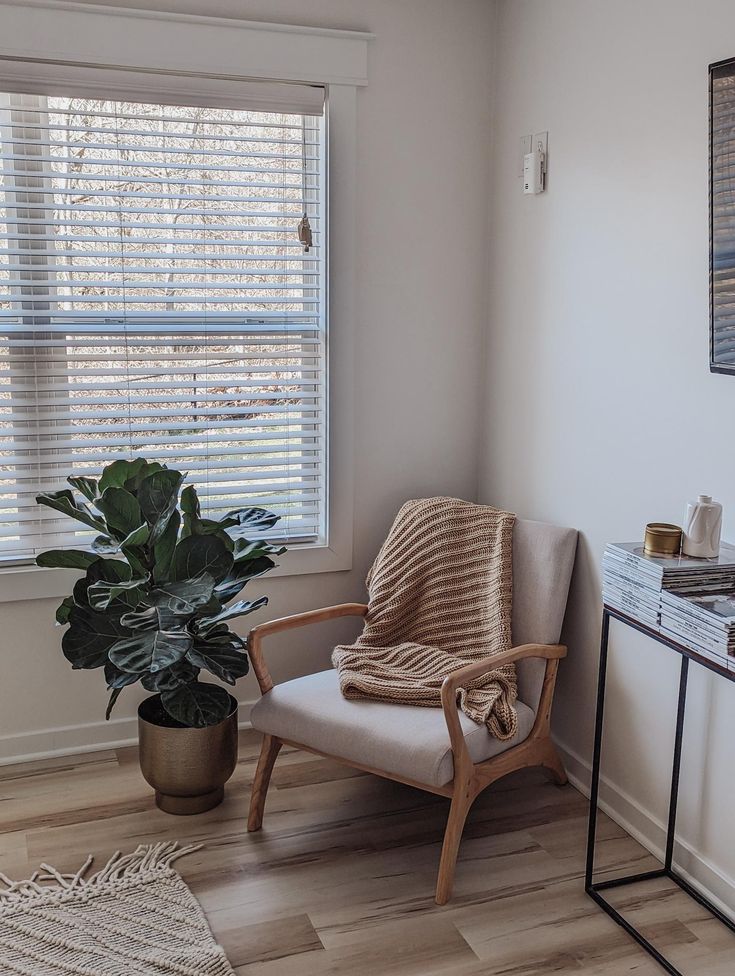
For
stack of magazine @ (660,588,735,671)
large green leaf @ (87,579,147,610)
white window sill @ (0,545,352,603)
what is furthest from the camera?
white window sill @ (0,545,352,603)

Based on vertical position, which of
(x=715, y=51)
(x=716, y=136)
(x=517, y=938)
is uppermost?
(x=715, y=51)

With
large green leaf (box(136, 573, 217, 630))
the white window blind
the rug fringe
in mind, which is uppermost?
the white window blind

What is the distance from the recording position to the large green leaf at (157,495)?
2531mm

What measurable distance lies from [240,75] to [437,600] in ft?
5.51

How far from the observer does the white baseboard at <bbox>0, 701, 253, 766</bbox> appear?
9.66 feet

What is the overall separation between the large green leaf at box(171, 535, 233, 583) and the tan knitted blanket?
0.46 meters

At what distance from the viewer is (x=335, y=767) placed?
2.93m

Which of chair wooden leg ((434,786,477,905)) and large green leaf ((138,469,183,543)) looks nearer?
chair wooden leg ((434,786,477,905))

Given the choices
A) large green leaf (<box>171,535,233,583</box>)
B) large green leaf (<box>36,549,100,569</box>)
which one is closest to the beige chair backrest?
large green leaf (<box>171,535,233,583</box>)

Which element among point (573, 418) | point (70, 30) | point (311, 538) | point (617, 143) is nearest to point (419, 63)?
point (617, 143)

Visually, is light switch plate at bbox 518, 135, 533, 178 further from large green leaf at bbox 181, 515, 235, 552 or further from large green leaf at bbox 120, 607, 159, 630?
large green leaf at bbox 120, 607, 159, 630

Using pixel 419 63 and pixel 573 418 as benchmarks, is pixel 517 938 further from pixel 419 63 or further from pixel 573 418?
pixel 419 63

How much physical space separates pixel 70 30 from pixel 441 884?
2483mm

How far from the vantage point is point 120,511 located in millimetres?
2533
